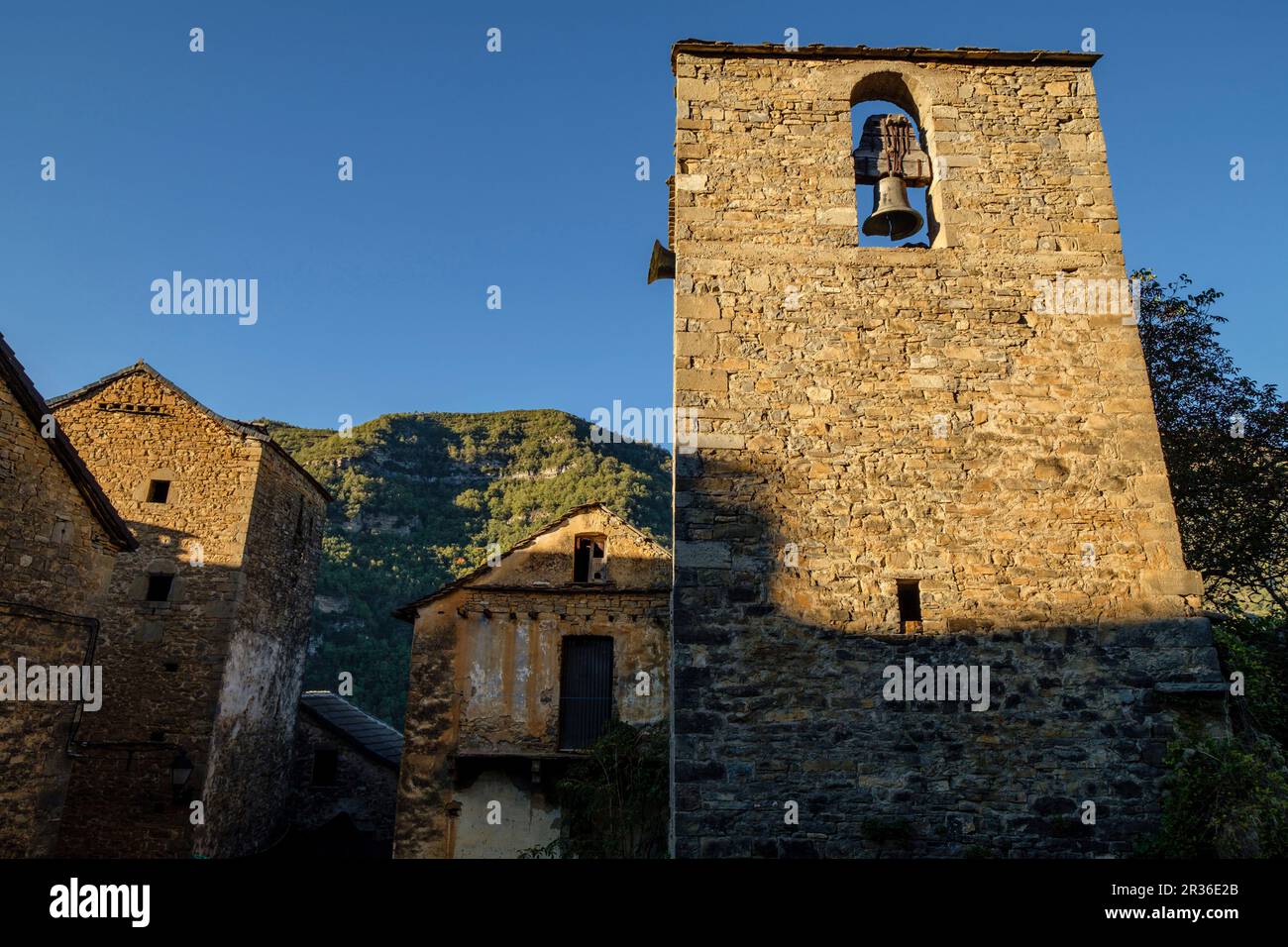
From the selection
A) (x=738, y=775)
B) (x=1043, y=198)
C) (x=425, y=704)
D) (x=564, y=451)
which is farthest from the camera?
(x=564, y=451)

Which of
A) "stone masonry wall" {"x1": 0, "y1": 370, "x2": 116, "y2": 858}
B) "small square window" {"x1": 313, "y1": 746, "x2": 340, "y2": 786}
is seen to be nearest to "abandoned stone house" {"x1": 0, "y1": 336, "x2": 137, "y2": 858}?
"stone masonry wall" {"x1": 0, "y1": 370, "x2": 116, "y2": 858}

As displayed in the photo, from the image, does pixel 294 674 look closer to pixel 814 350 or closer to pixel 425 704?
pixel 425 704

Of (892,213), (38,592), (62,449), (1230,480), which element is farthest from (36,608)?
(1230,480)

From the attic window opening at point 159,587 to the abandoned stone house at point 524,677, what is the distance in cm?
449

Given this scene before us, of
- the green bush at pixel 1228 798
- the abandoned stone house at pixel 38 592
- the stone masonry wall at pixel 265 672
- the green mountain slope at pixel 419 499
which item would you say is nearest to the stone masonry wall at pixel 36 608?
the abandoned stone house at pixel 38 592

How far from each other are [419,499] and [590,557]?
116ft

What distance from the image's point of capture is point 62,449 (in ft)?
25.0

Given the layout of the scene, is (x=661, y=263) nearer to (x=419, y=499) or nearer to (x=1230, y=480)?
(x=1230, y=480)

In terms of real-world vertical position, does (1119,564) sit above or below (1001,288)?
below

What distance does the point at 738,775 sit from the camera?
5574 mm

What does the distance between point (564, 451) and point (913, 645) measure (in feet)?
143

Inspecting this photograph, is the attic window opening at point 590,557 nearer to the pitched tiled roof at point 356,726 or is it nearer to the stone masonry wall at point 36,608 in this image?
the stone masonry wall at point 36,608
